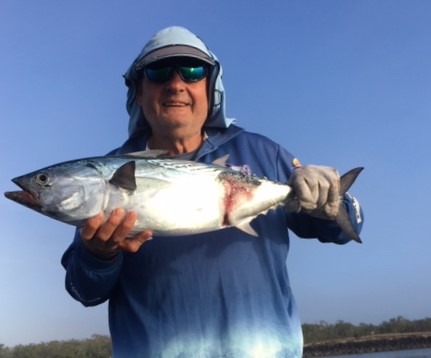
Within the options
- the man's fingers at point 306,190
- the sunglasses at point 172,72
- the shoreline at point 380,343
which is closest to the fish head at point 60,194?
the sunglasses at point 172,72

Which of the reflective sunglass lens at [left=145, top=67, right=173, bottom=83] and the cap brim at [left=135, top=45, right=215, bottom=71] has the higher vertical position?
the cap brim at [left=135, top=45, right=215, bottom=71]

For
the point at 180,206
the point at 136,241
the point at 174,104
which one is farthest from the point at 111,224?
the point at 174,104

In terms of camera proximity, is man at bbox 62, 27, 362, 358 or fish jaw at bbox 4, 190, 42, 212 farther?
man at bbox 62, 27, 362, 358

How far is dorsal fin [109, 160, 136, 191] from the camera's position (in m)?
3.93

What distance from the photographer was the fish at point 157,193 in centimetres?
388

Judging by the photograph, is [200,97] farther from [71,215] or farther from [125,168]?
[71,215]

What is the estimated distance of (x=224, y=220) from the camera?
4.34 m

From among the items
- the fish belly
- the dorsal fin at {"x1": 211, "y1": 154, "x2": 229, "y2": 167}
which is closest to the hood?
the dorsal fin at {"x1": 211, "y1": 154, "x2": 229, "y2": 167}

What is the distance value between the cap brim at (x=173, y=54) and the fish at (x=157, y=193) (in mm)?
1005

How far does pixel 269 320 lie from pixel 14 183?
7.33 feet

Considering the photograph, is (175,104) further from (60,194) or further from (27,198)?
(27,198)

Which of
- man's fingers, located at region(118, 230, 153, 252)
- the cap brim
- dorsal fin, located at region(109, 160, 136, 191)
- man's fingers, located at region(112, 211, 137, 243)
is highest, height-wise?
the cap brim

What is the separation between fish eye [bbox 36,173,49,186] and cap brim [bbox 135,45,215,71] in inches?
63.3

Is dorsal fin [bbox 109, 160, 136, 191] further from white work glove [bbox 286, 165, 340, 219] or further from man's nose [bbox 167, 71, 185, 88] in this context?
white work glove [bbox 286, 165, 340, 219]
